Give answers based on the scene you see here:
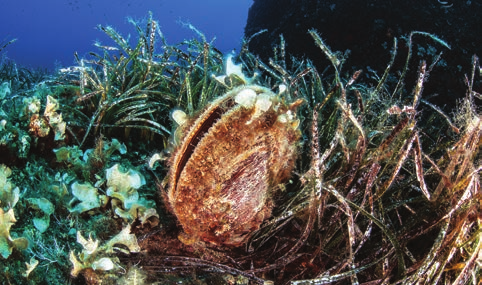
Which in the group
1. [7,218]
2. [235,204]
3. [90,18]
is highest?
[90,18]

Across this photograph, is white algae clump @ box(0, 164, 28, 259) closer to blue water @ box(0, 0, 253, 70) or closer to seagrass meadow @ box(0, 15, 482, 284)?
seagrass meadow @ box(0, 15, 482, 284)

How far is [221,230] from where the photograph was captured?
160cm

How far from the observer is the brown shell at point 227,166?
54.5 inches

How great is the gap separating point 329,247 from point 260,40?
459 cm

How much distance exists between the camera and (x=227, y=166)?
1450 mm

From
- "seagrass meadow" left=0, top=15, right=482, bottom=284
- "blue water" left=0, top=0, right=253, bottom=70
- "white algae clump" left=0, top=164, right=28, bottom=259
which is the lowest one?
"seagrass meadow" left=0, top=15, right=482, bottom=284

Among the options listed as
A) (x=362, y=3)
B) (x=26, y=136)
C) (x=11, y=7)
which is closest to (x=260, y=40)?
(x=362, y=3)

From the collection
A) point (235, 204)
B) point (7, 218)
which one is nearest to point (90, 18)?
point (7, 218)

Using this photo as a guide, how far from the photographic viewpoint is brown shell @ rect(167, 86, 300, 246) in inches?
54.5

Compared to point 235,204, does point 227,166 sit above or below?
above

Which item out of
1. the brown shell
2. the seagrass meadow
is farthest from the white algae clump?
the brown shell

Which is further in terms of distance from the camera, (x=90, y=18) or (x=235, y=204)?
(x=90, y=18)

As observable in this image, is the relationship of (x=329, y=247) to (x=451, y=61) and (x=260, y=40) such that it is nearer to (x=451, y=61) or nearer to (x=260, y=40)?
(x=451, y=61)

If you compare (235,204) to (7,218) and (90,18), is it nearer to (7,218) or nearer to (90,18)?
(7,218)
